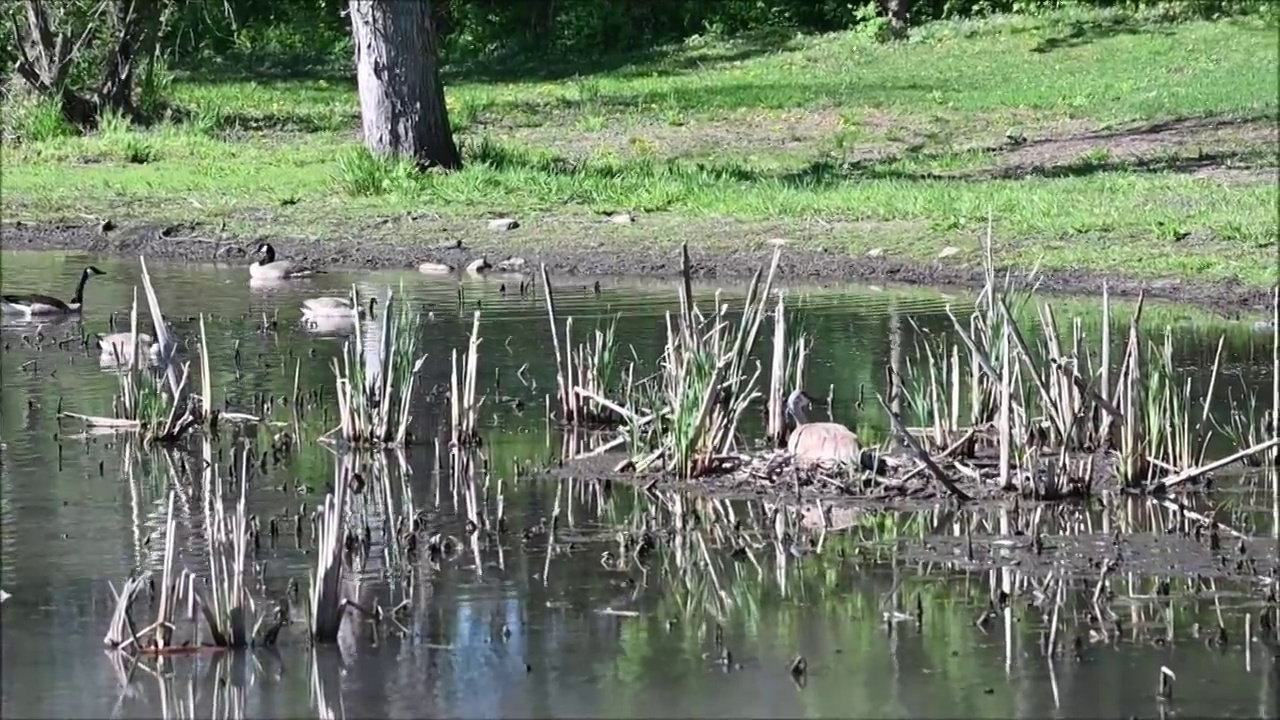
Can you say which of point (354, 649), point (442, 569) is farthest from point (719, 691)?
point (442, 569)

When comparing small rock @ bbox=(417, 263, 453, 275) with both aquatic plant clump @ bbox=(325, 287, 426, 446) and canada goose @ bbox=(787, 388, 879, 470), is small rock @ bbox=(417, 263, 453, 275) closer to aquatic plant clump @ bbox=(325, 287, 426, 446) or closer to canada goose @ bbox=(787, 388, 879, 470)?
aquatic plant clump @ bbox=(325, 287, 426, 446)

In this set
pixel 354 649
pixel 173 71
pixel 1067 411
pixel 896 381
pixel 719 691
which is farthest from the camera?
pixel 173 71

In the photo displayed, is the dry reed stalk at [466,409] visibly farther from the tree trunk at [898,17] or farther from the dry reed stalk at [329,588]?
the tree trunk at [898,17]

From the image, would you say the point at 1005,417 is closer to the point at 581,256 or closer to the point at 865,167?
the point at 581,256

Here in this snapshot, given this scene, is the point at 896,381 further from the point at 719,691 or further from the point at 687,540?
the point at 719,691

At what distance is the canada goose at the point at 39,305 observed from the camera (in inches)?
516

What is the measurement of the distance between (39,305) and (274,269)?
84.6 inches

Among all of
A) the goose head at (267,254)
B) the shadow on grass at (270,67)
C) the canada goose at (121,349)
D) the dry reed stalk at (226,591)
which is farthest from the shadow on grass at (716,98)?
the dry reed stalk at (226,591)

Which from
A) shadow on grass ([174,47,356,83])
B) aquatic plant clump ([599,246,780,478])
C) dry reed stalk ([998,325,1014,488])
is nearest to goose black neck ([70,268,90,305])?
aquatic plant clump ([599,246,780,478])

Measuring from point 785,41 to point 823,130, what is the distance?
10.9m

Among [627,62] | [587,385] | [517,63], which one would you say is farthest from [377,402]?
[517,63]

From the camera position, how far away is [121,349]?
35.9ft

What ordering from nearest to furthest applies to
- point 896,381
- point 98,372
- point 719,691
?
point 719,691 < point 896,381 < point 98,372

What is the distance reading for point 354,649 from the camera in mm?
6117
